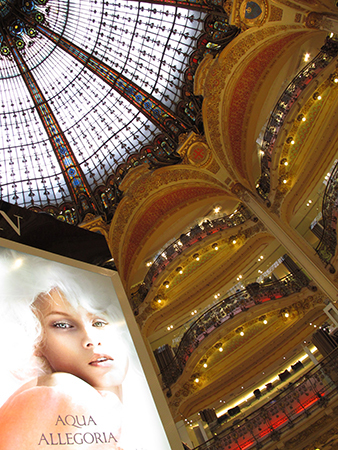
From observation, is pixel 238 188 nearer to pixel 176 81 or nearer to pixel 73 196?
pixel 176 81

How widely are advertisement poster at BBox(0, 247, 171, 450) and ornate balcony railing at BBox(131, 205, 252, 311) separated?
1254cm

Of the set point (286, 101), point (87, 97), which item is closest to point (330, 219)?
point (286, 101)

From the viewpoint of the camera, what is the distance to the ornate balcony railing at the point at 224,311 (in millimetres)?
15500

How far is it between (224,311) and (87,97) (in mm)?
14610

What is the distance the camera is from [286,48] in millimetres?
16453

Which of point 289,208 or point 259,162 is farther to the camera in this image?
point 259,162

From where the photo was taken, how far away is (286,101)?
15.3 m

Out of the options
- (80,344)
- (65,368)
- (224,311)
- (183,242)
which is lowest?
(65,368)

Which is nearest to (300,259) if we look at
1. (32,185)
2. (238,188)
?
(238,188)

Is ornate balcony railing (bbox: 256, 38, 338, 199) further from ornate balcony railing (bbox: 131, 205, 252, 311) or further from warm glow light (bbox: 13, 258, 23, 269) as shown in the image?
warm glow light (bbox: 13, 258, 23, 269)

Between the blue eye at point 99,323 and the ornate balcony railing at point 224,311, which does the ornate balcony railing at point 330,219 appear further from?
the blue eye at point 99,323

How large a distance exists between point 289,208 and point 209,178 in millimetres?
4656

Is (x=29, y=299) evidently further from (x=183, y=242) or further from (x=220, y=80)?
(x=220, y=80)

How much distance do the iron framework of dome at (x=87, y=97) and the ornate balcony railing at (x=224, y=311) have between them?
804cm
